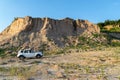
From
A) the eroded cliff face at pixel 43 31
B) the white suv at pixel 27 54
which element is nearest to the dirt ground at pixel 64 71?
the white suv at pixel 27 54

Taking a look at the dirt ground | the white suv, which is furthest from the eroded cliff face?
the dirt ground

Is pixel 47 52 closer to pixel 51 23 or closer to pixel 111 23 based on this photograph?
pixel 51 23

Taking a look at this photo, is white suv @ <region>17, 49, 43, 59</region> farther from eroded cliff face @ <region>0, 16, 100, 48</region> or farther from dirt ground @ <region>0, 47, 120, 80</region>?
eroded cliff face @ <region>0, 16, 100, 48</region>

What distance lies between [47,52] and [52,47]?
10.3ft

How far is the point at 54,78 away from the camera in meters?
22.2

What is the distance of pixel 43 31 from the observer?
5662cm

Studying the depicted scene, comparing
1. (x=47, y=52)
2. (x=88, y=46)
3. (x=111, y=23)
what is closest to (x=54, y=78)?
(x=47, y=52)

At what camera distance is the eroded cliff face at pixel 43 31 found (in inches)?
2112

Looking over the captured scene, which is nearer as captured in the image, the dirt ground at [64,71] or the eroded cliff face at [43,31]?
the dirt ground at [64,71]

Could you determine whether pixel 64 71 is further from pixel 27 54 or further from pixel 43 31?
pixel 43 31

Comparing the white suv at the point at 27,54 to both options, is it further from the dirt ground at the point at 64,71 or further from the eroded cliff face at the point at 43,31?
the eroded cliff face at the point at 43,31

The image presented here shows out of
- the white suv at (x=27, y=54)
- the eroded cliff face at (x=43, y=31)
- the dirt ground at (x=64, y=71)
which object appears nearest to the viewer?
the dirt ground at (x=64, y=71)

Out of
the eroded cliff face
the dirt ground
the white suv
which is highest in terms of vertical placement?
the eroded cliff face

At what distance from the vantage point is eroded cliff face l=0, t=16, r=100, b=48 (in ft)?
176
